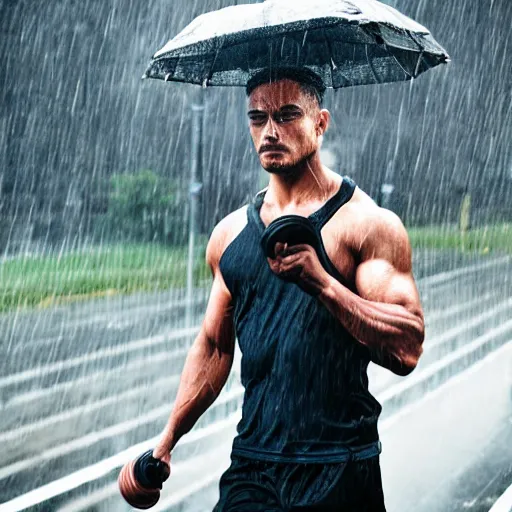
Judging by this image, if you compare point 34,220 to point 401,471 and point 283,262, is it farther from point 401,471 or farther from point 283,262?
point 283,262

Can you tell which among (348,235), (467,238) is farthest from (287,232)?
(467,238)

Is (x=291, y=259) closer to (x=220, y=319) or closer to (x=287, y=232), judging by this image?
(x=287, y=232)

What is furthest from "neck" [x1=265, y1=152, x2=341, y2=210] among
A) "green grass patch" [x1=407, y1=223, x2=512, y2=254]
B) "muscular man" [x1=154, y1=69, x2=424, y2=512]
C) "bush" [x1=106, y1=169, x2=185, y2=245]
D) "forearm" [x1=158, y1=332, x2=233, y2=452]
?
"green grass patch" [x1=407, y1=223, x2=512, y2=254]

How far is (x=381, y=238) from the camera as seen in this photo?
9.00ft

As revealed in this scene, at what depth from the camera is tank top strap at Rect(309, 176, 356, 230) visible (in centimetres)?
280

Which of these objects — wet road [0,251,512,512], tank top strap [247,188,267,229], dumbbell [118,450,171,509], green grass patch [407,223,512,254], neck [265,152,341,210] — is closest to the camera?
neck [265,152,341,210]

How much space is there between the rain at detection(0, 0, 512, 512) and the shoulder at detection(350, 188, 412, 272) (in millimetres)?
4386

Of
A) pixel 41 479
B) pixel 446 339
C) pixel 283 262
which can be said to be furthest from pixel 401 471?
pixel 446 339

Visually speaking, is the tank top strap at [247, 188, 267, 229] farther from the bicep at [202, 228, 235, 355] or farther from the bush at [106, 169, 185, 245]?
the bush at [106, 169, 185, 245]

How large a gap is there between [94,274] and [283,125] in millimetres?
15321

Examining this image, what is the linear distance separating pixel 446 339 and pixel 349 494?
1136 cm

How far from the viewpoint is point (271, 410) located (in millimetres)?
2869

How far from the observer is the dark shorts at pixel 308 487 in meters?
2.83

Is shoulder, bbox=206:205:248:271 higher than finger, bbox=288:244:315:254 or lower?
lower
